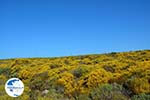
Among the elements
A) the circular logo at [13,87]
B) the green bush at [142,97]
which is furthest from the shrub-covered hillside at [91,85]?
the circular logo at [13,87]

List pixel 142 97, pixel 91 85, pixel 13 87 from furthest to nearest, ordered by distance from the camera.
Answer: pixel 91 85, pixel 142 97, pixel 13 87

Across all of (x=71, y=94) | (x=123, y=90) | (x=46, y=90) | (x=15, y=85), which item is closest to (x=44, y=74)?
(x=46, y=90)

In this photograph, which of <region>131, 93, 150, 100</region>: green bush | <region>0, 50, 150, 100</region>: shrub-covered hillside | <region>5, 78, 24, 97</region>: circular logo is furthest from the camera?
<region>0, 50, 150, 100</region>: shrub-covered hillside

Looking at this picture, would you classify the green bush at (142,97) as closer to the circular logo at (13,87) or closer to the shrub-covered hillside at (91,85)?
the shrub-covered hillside at (91,85)

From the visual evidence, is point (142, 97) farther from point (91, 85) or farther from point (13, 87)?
point (13, 87)

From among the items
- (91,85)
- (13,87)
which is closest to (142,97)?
(91,85)

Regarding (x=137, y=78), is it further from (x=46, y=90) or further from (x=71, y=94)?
(x=46, y=90)

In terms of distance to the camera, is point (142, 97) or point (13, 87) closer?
point (13, 87)

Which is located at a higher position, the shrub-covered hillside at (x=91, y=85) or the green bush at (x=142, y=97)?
the shrub-covered hillside at (x=91, y=85)

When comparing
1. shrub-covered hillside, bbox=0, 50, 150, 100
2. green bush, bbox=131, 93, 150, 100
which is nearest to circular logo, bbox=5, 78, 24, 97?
shrub-covered hillside, bbox=0, 50, 150, 100

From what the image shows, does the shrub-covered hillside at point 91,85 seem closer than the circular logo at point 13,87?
No

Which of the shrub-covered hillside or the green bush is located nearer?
the green bush

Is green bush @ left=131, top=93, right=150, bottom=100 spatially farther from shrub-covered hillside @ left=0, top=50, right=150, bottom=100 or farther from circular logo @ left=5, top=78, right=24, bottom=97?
circular logo @ left=5, top=78, right=24, bottom=97

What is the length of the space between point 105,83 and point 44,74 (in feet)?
17.2
